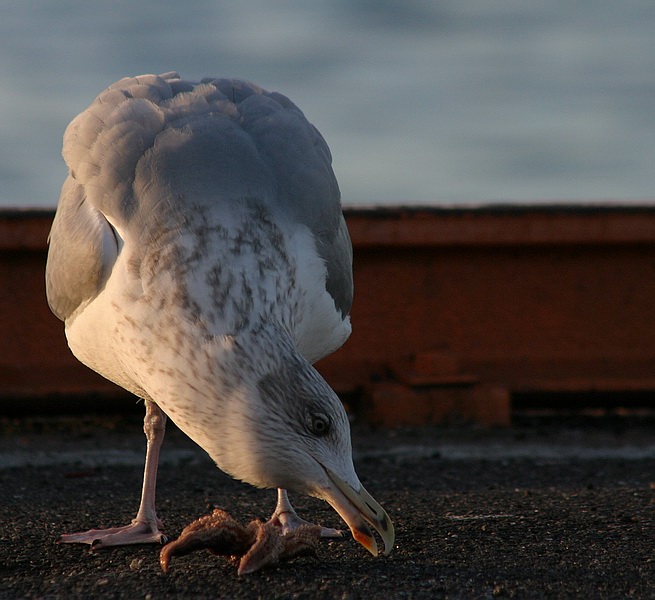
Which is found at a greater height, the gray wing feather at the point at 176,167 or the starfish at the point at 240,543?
the gray wing feather at the point at 176,167

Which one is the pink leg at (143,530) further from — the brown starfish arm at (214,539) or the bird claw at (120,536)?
the brown starfish arm at (214,539)

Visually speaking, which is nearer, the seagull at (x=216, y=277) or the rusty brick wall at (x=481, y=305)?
the seagull at (x=216, y=277)

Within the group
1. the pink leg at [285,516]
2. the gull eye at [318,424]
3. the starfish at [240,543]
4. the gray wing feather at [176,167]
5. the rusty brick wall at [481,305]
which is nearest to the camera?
the gull eye at [318,424]

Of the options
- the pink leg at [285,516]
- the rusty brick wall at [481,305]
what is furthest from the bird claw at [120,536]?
the rusty brick wall at [481,305]

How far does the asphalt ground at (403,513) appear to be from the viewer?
117 inches

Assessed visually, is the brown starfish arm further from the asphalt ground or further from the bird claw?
the bird claw

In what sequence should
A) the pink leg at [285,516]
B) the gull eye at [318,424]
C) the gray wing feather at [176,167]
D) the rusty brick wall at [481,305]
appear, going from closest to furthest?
the gull eye at [318,424] → the gray wing feather at [176,167] → the pink leg at [285,516] → the rusty brick wall at [481,305]

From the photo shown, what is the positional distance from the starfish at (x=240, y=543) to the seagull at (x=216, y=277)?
21cm

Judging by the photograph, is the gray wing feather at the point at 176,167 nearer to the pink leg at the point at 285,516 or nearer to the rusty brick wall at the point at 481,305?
the pink leg at the point at 285,516

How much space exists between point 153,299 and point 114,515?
4.74 feet

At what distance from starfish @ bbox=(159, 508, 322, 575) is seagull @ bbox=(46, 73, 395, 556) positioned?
8.4 inches

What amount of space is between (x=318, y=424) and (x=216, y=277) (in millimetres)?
597

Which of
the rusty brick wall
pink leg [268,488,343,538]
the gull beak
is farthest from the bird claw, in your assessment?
the rusty brick wall

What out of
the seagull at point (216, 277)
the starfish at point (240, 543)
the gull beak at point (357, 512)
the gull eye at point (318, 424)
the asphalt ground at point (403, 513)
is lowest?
the asphalt ground at point (403, 513)
